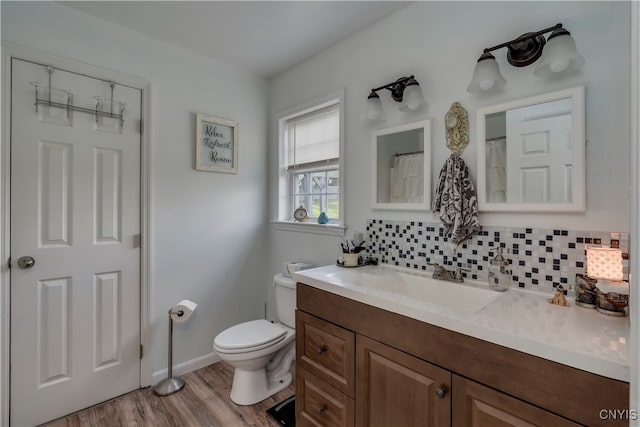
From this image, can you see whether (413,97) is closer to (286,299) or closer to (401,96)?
(401,96)

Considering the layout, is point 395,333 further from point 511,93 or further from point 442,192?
point 511,93

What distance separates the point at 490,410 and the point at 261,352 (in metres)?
1.33

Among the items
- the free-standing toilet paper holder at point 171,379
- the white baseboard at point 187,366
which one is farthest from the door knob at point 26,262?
the white baseboard at point 187,366

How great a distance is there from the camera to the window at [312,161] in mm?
2277

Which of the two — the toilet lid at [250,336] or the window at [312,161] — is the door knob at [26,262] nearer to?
the toilet lid at [250,336]

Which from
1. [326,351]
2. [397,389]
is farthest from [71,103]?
[397,389]

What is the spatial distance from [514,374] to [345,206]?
140cm

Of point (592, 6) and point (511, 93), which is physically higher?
point (592, 6)

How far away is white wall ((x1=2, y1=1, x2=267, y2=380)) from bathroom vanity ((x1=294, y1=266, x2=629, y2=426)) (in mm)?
1129

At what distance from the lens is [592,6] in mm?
1161

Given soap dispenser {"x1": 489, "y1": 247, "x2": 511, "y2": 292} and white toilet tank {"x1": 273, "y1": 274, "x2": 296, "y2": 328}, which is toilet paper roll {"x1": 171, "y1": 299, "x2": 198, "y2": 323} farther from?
soap dispenser {"x1": 489, "y1": 247, "x2": 511, "y2": 292}

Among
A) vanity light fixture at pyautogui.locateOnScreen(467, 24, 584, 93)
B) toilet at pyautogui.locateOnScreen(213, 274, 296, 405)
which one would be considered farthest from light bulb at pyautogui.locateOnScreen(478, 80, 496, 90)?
toilet at pyautogui.locateOnScreen(213, 274, 296, 405)

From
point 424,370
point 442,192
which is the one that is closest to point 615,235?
point 442,192

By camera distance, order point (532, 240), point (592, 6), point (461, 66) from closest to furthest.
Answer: point (592, 6) < point (532, 240) < point (461, 66)
